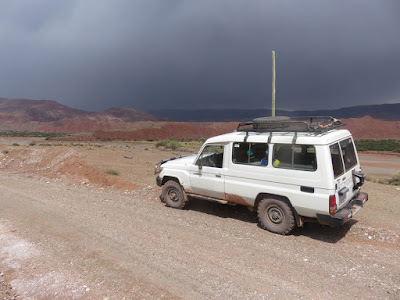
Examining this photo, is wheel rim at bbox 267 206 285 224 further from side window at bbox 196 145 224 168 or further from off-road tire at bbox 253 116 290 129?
off-road tire at bbox 253 116 290 129

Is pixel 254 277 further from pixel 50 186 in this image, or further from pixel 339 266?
pixel 50 186

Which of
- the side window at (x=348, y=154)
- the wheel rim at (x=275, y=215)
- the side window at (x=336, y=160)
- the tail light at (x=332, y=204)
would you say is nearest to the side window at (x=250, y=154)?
the wheel rim at (x=275, y=215)

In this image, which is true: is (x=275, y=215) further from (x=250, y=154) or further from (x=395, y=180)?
(x=395, y=180)

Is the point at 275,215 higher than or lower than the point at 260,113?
lower

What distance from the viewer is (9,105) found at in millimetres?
152250

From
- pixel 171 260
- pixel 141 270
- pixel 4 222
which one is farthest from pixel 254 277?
pixel 4 222

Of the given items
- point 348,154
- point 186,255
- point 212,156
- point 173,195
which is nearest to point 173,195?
point 173,195

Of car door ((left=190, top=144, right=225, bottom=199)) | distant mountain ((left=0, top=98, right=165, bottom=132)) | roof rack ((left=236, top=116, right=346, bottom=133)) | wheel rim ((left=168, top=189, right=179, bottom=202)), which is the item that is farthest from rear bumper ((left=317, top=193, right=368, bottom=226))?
distant mountain ((left=0, top=98, right=165, bottom=132))

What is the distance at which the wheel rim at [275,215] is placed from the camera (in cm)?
589

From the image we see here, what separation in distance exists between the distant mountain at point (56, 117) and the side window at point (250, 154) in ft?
311

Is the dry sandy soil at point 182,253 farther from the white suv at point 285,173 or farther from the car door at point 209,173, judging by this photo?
the car door at point 209,173

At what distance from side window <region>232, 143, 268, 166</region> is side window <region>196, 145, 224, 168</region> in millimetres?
434

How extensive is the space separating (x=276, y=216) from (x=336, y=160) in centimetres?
170

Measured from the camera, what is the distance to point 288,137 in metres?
5.70
